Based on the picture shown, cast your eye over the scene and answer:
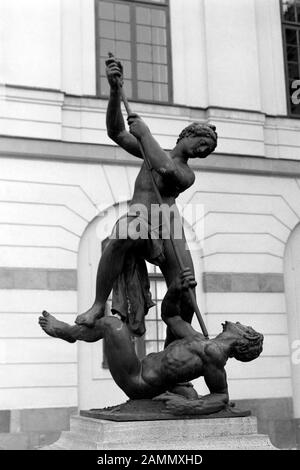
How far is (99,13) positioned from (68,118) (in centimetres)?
260

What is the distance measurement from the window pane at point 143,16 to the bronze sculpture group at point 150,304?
31.1ft

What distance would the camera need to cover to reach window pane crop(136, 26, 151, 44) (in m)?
15.1

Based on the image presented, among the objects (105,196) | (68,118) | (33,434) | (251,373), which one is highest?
(68,118)

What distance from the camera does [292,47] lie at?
1611 centimetres

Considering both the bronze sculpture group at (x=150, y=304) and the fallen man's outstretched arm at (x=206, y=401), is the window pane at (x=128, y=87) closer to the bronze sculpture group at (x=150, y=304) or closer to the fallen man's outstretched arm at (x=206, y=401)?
the bronze sculpture group at (x=150, y=304)

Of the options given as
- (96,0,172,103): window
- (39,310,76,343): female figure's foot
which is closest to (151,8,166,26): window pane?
(96,0,172,103): window

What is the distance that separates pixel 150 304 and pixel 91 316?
56 centimetres

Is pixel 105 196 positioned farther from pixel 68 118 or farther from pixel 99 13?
pixel 99 13

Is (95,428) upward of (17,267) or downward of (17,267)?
downward

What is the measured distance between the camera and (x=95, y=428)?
5.23 metres

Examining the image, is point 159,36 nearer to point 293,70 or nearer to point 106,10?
point 106,10

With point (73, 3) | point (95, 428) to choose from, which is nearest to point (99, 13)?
point (73, 3)

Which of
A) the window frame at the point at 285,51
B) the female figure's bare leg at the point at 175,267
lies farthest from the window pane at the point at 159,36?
the female figure's bare leg at the point at 175,267

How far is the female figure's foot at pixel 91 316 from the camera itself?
18.7ft
